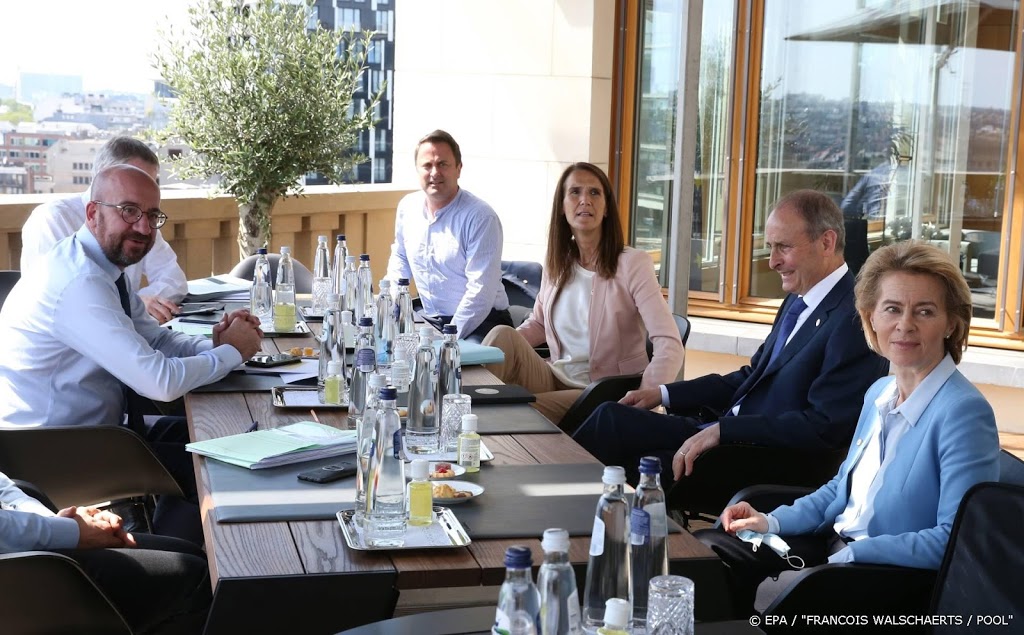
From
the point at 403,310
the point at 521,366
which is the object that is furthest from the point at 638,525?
the point at 521,366

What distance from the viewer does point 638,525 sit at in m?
1.61

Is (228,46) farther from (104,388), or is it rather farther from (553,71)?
(104,388)

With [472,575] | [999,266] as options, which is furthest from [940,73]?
[472,575]

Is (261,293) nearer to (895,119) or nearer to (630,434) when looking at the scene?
(630,434)

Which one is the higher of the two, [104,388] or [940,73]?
[940,73]

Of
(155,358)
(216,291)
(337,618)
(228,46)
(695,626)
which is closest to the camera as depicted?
(695,626)

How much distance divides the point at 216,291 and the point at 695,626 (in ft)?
12.2

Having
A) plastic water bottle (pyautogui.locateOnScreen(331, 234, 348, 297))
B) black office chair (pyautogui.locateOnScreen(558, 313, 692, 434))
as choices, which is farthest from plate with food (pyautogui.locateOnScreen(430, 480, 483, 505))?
plastic water bottle (pyautogui.locateOnScreen(331, 234, 348, 297))

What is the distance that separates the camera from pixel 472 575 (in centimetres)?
183

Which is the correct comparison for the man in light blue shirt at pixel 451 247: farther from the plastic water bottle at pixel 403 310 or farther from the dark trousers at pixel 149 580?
the dark trousers at pixel 149 580

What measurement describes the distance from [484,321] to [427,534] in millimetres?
3029

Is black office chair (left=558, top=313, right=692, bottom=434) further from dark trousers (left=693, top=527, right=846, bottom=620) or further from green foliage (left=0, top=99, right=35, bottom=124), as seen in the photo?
green foliage (left=0, top=99, right=35, bottom=124)

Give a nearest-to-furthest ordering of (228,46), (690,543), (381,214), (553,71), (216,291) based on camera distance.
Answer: (690,543), (216,291), (228,46), (553,71), (381,214)

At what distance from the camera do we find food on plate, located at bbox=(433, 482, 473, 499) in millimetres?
2164
